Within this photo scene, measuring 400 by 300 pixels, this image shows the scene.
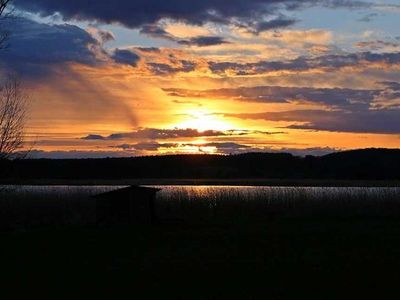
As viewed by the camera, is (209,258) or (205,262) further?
(209,258)

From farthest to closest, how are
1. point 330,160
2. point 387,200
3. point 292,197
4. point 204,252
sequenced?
point 330,160, point 292,197, point 387,200, point 204,252

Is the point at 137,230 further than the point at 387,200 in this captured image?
No

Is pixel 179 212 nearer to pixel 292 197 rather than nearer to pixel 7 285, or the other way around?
pixel 292 197

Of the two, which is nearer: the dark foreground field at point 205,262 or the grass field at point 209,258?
the dark foreground field at point 205,262

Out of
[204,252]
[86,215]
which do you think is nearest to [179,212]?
[86,215]

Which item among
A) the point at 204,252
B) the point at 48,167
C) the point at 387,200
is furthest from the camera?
the point at 48,167

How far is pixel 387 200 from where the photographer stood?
46.2 m

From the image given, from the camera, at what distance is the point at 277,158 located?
132875mm

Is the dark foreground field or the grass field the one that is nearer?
the dark foreground field

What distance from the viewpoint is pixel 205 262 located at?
61.0 feet

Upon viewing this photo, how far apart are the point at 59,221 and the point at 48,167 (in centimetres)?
8551

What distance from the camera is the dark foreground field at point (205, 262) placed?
47.3ft

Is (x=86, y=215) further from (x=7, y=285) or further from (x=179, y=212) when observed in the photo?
(x=7, y=285)

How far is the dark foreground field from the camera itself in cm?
1441
